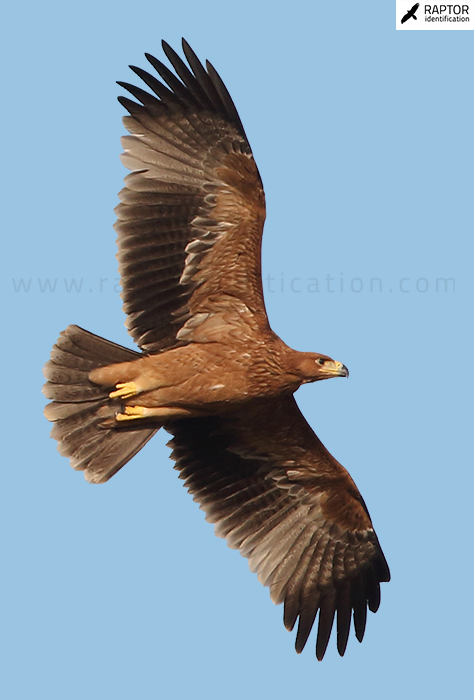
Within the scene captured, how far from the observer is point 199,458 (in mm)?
10805

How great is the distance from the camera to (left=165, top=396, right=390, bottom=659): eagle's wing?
35.4 feet

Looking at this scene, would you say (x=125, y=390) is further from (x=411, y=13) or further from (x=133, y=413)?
(x=411, y=13)

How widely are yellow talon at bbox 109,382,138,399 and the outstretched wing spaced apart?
57cm

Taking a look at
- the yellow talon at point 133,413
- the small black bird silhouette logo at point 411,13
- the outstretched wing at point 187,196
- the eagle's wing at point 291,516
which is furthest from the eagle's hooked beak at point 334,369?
the small black bird silhouette logo at point 411,13

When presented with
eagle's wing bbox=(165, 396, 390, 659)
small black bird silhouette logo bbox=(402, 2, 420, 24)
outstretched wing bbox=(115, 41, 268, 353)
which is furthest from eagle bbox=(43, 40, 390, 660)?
small black bird silhouette logo bbox=(402, 2, 420, 24)

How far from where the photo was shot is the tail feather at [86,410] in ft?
33.4

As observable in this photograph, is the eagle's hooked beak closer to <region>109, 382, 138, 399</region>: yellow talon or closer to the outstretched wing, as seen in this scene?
the outstretched wing

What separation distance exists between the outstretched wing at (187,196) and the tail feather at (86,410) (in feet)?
1.45

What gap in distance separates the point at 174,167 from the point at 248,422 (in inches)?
83.4

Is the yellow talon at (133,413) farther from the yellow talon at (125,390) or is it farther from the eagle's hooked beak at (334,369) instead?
the eagle's hooked beak at (334,369)

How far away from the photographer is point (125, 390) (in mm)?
10133

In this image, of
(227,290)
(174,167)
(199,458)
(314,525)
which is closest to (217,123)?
(174,167)

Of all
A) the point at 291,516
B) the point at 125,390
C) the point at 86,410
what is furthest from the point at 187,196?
the point at 291,516

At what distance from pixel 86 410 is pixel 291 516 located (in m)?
1.99
